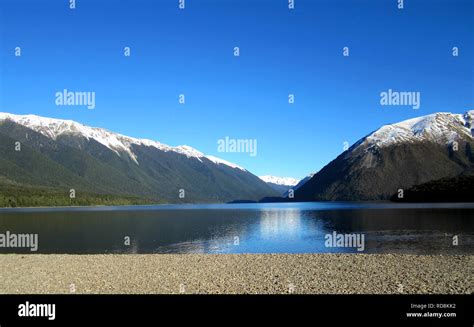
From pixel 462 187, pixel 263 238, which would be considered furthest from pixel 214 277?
pixel 462 187

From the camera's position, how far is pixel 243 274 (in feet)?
94.6

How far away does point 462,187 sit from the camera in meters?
191

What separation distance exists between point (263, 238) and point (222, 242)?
782 centimetres

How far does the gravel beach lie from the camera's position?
78.3 ft

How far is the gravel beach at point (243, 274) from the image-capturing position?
78.3 ft

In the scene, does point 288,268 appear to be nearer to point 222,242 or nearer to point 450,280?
point 450,280
